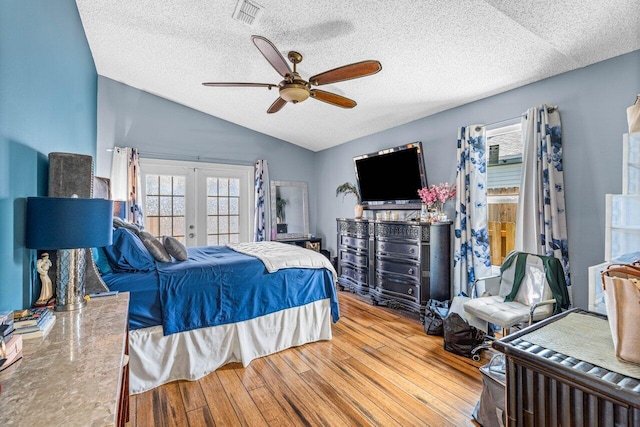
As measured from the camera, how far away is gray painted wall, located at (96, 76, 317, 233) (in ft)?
14.7

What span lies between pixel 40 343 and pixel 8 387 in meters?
0.37

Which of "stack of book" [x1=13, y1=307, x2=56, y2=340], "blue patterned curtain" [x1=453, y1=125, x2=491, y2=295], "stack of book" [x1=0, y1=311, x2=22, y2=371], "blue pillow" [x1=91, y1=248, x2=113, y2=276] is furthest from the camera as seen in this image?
"blue patterned curtain" [x1=453, y1=125, x2=491, y2=295]

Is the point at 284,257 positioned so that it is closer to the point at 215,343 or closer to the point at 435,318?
the point at 215,343

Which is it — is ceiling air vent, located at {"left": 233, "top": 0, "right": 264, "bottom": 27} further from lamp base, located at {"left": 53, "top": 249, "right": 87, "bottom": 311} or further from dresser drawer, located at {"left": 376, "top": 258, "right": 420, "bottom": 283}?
dresser drawer, located at {"left": 376, "top": 258, "right": 420, "bottom": 283}

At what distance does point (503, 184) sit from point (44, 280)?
4105 millimetres

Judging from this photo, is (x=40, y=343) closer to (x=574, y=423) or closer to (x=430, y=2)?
(x=574, y=423)

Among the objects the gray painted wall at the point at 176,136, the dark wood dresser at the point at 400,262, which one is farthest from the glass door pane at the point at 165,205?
the dark wood dresser at the point at 400,262

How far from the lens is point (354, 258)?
180 inches

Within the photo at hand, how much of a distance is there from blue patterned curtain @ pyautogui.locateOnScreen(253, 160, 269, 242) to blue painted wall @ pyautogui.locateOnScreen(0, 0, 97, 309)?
3224mm

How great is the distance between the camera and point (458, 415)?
1.97 m

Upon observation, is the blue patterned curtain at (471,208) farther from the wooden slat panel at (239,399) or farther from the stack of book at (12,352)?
the stack of book at (12,352)

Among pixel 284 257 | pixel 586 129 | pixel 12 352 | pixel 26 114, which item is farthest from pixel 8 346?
pixel 586 129

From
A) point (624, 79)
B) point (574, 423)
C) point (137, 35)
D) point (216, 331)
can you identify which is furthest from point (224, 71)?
point (574, 423)

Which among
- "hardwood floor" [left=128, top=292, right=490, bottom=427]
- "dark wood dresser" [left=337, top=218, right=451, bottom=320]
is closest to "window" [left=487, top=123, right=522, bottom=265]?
"dark wood dresser" [left=337, top=218, right=451, bottom=320]
